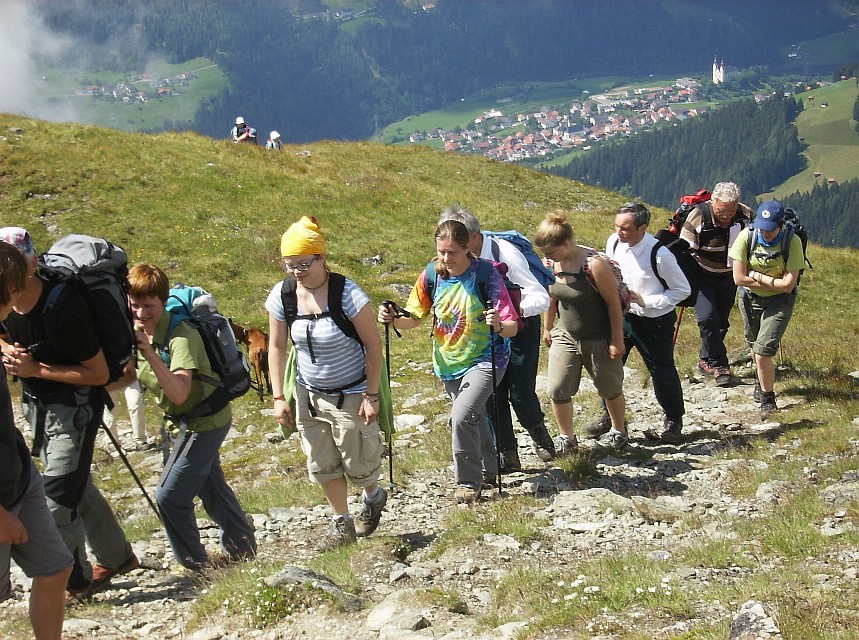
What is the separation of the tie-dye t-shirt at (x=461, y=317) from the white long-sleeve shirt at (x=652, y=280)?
86.6 inches

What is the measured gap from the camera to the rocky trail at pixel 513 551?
546 cm

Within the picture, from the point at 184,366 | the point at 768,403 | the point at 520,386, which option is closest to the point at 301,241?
the point at 184,366

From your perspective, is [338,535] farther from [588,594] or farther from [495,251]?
[495,251]

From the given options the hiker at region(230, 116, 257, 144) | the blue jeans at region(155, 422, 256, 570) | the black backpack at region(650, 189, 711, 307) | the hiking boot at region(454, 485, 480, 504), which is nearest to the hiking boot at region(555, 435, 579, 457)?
the hiking boot at region(454, 485, 480, 504)

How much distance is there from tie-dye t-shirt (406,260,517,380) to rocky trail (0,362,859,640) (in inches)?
57.5

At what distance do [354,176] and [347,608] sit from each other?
25.7m

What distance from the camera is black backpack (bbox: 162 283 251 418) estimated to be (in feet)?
21.1

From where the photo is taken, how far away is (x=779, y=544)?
6.23 m

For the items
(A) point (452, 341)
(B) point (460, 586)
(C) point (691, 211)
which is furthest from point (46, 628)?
(C) point (691, 211)

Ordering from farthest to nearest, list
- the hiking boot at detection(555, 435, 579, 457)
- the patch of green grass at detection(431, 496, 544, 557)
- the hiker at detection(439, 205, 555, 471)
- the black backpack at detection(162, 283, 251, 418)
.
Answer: the hiking boot at detection(555, 435, 579, 457) < the hiker at detection(439, 205, 555, 471) < the patch of green grass at detection(431, 496, 544, 557) < the black backpack at detection(162, 283, 251, 418)

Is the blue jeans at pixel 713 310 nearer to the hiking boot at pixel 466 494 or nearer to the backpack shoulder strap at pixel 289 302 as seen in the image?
the hiking boot at pixel 466 494

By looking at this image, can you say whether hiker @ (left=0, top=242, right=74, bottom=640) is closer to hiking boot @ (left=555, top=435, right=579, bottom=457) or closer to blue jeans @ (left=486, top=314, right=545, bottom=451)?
blue jeans @ (left=486, top=314, right=545, bottom=451)

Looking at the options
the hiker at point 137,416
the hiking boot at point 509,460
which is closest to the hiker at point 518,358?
the hiking boot at point 509,460

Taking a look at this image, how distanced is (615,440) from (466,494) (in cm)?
234
